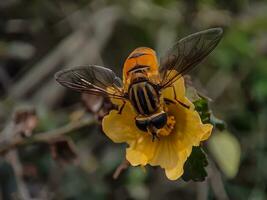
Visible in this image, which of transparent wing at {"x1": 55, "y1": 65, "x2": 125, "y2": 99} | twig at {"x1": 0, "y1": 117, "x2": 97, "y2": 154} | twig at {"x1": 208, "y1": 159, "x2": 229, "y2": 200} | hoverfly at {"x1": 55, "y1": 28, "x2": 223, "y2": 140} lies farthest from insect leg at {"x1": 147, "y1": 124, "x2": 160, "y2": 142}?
twig at {"x1": 208, "y1": 159, "x2": 229, "y2": 200}

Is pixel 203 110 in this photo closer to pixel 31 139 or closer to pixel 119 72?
pixel 31 139

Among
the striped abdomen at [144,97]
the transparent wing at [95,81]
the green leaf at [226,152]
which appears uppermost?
the transparent wing at [95,81]

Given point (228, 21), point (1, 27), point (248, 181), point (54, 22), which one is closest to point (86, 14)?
point (54, 22)

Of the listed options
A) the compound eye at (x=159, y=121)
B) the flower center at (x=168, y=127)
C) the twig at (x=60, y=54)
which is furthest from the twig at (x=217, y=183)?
the twig at (x=60, y=54)

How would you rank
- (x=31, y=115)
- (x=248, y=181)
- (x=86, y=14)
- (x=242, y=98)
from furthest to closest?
(x=86, y=14), (x=242, y=98), (x=248, y=181), (x=31, y=115)

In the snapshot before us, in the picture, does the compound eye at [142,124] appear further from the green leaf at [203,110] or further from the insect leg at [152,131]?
the green leaf at [203,110]

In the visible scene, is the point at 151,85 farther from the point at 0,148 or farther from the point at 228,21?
the point at 228,21

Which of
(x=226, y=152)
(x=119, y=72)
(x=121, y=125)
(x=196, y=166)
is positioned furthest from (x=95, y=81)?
(x=119, y=72)
